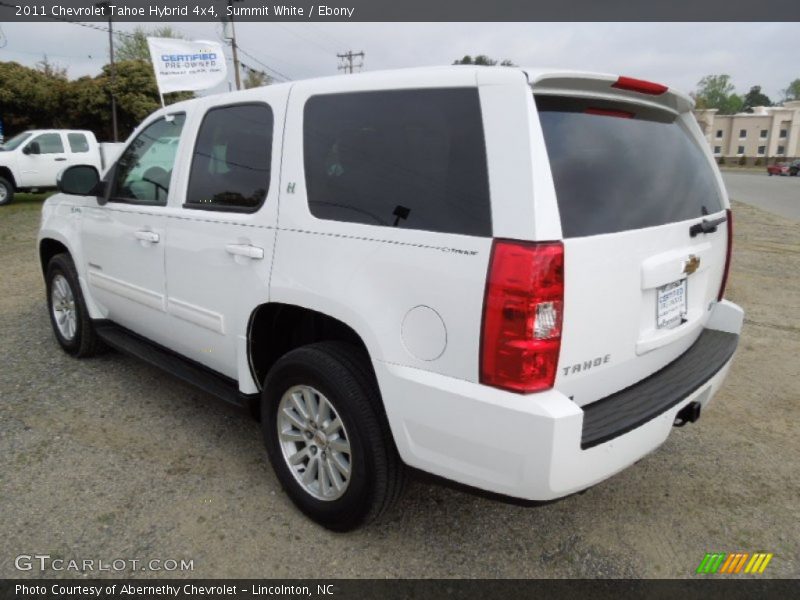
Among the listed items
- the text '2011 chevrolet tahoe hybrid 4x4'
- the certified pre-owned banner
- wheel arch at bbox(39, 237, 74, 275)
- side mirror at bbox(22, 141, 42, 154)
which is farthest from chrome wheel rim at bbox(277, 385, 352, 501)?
side mirror at bbox(22, 141, 42, 154)

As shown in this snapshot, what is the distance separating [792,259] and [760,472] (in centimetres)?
711

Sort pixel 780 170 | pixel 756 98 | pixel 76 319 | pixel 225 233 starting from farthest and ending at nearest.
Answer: pixel 756 98
pixel 780 170
pixel 76 319
pixel 225 233

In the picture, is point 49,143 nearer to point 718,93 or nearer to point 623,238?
point 623,238

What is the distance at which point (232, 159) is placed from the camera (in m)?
2.91

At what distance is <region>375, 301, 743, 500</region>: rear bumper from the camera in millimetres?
1826

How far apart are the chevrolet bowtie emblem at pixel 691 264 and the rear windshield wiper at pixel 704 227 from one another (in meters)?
0.10

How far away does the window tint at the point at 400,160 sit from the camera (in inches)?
76.6

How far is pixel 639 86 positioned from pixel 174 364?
2.77m

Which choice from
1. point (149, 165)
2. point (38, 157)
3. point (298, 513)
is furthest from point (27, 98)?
point (298, 513)

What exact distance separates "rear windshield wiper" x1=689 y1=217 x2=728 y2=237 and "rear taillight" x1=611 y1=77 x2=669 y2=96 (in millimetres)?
582

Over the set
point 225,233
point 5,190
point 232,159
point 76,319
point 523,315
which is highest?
point 232,159

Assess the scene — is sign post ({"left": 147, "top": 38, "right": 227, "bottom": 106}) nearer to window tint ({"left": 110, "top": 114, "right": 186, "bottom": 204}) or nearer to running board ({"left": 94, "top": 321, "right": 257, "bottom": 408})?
window tint ({"left": 110, "top": 114, "right": 186, "bottom": 204})

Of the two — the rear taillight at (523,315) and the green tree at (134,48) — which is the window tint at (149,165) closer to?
the rear taillight at (523,315)

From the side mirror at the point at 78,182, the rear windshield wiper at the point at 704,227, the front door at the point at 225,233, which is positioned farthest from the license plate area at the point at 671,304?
the side mirror at the point at 78,182
